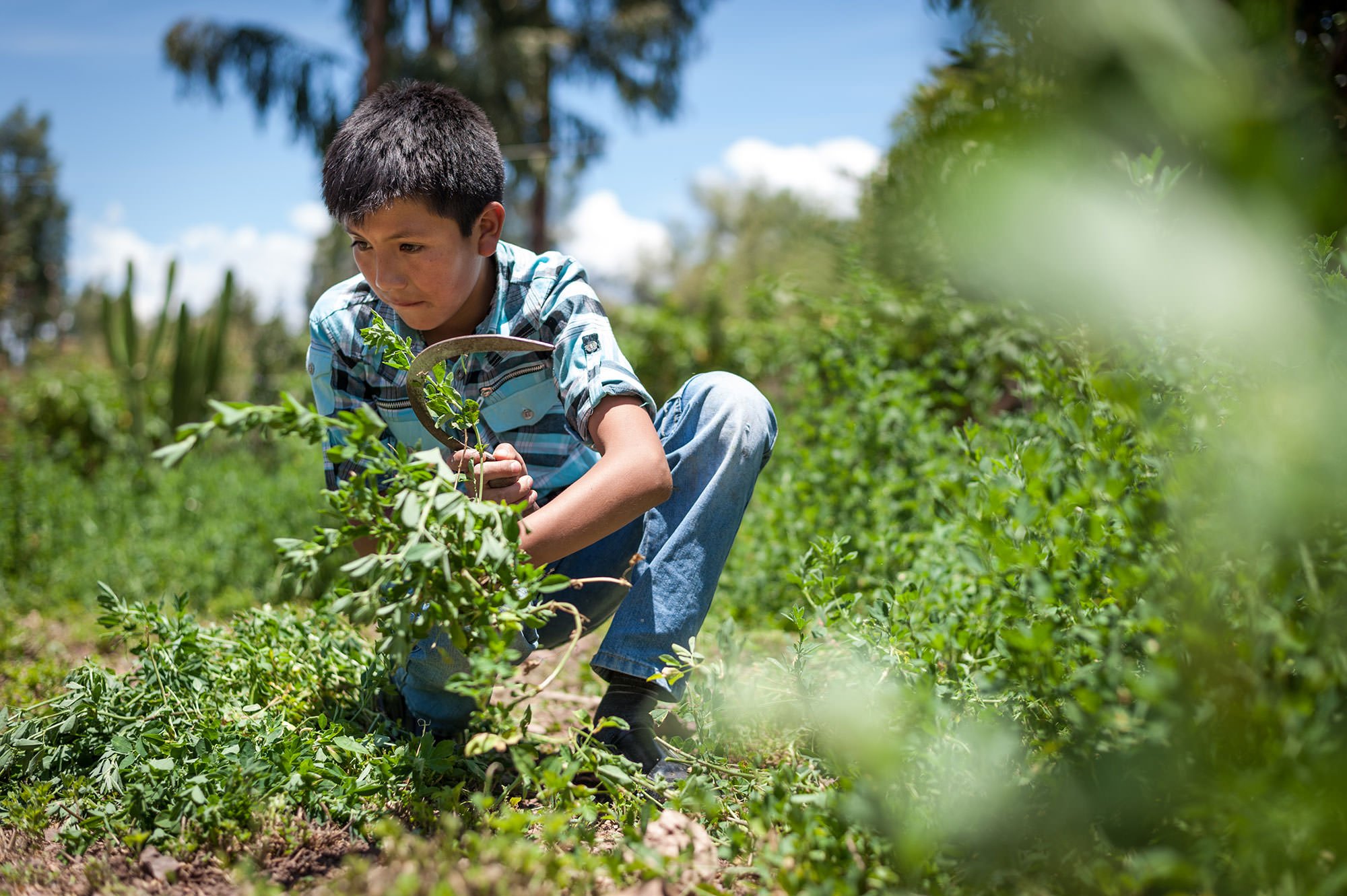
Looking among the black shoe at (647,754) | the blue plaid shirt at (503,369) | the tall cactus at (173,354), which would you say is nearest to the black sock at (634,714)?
the black shoe at (647,754)

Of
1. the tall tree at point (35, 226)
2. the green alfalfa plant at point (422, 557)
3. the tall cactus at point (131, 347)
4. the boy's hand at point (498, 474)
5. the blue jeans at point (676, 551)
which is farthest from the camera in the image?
the tall tree at point (35, 226)

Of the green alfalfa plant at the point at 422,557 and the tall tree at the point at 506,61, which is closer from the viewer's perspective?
the green alfalfa plant at the point at 422,557

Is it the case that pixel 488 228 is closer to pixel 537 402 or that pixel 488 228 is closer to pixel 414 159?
pixel 414 159

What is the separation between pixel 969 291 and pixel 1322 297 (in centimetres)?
214

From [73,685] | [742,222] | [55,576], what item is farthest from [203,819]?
[742,222]

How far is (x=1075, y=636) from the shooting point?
1.14m

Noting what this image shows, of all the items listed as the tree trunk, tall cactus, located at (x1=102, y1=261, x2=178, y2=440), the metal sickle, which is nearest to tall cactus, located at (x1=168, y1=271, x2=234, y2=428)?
tall cactus, located at (x1=102, y1=261, x2=178, y2=440)

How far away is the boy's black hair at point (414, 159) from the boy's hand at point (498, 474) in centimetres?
52

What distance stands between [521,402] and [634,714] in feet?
2.28

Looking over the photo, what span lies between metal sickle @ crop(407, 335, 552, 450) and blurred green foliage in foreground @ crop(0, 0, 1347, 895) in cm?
53

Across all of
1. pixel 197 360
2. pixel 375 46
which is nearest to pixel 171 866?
pixel 197 360

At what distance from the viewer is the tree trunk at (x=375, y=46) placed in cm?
1062

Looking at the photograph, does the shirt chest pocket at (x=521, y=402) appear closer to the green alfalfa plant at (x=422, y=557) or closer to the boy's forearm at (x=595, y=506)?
the boy's forearm at (x=595, y=506)

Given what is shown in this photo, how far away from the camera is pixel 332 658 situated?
1778 mm
